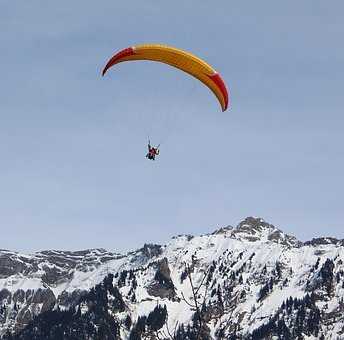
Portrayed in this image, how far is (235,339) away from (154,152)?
3387cm

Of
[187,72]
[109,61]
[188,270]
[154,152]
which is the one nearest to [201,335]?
[188,270]

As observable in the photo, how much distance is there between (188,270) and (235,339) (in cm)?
396

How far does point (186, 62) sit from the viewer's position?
146 ft

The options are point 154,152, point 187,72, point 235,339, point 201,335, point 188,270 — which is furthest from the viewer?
point 154,152

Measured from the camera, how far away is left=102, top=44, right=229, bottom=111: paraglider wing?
146 ft

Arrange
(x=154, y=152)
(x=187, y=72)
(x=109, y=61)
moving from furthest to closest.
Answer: (x=154, y=152) → (x=109, y=61) → (x=187, y=72)

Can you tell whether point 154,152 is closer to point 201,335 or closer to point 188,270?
point 188,270

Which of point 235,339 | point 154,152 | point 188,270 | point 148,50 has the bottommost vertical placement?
point 235,339

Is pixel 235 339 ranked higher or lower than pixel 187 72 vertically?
lower

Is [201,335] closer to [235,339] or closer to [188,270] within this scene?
[188,270]

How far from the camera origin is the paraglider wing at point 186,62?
4453 cm

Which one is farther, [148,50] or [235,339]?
[148,50]

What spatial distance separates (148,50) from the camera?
45.5 m

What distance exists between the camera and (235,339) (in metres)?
21.4
